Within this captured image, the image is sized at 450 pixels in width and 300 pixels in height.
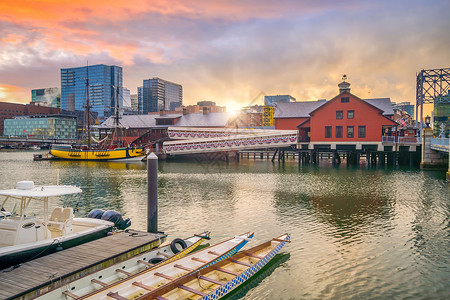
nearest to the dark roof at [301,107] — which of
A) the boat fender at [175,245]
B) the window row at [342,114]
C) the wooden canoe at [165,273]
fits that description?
the window row at [342,114]

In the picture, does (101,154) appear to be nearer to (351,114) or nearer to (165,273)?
(351,114)

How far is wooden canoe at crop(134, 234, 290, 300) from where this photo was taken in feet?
30.9

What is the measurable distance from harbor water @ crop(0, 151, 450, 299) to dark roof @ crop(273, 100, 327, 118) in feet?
111

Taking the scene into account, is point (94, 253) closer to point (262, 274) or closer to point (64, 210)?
point (64, 210)

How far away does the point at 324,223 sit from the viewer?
19.0m

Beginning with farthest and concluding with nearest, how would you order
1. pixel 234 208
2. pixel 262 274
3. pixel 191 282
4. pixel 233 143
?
pixel 233 143
pixel 234 208
pixel 262 274
pixel 191 282

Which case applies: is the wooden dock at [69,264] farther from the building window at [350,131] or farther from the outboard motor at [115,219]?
the building window at [350,131]

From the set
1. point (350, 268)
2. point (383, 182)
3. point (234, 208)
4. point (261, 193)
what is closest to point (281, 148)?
point (383, 182)

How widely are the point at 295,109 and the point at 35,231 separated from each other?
2491 inches

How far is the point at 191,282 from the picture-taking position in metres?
10.2

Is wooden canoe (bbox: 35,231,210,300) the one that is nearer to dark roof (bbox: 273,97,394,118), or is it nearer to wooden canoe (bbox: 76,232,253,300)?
wooden canoe (bbox: 76,232,253,300)

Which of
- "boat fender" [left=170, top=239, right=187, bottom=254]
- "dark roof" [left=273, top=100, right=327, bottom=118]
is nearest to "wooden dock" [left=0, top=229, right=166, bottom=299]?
"boat fender" [left=170, top=239, right=187, bottom=254]

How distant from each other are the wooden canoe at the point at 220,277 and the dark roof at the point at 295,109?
56635 millimetres

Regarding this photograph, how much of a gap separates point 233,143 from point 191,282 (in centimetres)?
5074
